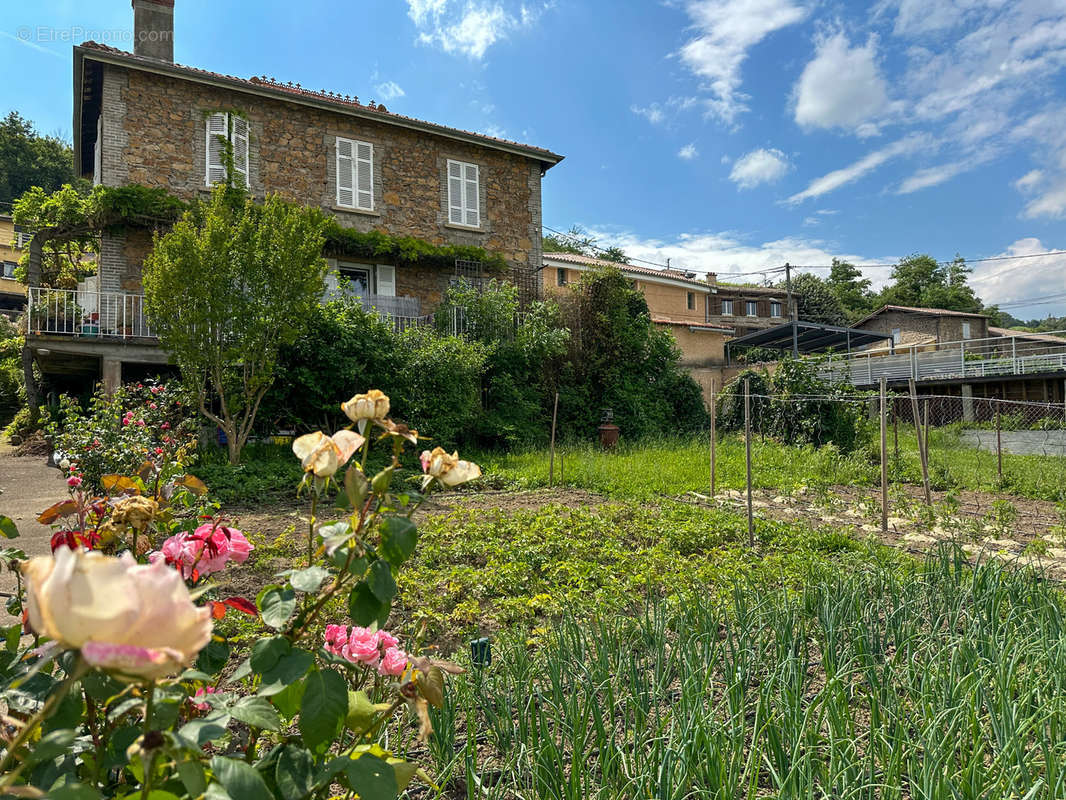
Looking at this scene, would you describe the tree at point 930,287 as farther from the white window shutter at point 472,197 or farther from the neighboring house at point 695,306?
the white window shutter at point 472,197

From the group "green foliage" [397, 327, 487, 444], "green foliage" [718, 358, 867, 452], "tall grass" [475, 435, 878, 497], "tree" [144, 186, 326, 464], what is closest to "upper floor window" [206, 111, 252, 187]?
"tree" [144, 186, 326, 464]

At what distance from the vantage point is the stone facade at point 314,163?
11867 mm

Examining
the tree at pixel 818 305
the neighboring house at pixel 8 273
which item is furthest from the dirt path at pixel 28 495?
the tree at pixel 818 305

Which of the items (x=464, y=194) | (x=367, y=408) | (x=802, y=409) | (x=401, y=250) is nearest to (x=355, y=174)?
(x=401, y=250)

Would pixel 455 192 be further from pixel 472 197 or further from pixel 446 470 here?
pixel 446 470

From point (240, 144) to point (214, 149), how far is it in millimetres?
520

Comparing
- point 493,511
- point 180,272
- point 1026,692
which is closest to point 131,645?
point 1026,692

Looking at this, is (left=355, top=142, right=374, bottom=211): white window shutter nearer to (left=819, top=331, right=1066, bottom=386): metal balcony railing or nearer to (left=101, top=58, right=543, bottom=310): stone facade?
(left=101, top=58, right=543, bottom=310): stone facade

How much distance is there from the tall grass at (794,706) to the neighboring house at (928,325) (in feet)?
107

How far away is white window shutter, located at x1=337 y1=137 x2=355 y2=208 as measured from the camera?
45.0 ft

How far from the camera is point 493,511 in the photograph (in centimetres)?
648

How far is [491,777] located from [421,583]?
2316 mm

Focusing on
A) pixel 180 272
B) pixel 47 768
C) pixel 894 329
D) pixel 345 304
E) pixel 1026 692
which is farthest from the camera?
pixel 894 329

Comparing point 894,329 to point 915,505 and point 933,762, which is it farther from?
point 933,762
